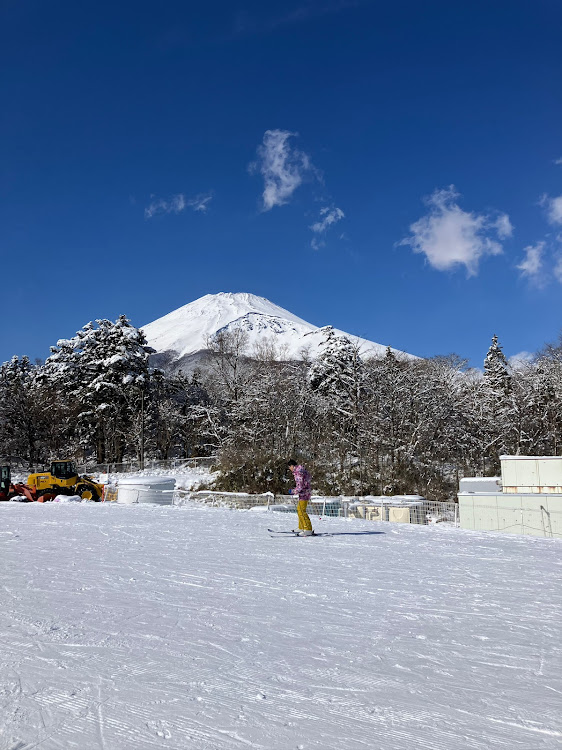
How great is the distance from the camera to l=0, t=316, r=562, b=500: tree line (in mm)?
36656

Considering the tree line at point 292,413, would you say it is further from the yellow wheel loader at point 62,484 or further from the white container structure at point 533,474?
the yellow wheel loader at point 62,484

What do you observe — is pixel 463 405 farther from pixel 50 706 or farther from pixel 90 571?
pixel 50 706

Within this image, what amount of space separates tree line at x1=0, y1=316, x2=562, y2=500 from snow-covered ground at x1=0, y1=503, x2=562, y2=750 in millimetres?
24929

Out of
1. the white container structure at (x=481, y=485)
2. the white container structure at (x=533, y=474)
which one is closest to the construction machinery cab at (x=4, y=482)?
the white container structure at (x=481, y=485)

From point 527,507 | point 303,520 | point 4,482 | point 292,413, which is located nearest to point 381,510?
point 527,507

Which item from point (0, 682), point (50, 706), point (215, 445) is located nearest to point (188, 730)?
point (50, 706)

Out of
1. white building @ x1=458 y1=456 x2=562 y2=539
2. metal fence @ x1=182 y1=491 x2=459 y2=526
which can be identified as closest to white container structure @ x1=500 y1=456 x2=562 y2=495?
white building @ x1=458 y1=456 x2=562 y2=539

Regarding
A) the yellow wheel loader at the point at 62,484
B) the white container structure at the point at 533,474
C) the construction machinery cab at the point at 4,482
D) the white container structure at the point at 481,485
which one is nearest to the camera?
the white container structure at the point at 533,474

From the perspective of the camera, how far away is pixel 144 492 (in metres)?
24.8

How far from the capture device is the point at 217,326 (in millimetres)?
147125

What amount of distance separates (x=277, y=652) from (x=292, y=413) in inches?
1534

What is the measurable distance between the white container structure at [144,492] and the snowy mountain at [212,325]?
67.0m

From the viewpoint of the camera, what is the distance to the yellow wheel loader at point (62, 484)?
25312 millimetres

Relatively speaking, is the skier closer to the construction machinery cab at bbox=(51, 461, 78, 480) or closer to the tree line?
the construction machinery cab at bbox=(51, 461, 78, 480)
